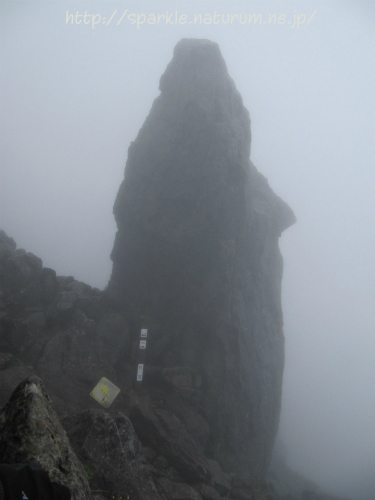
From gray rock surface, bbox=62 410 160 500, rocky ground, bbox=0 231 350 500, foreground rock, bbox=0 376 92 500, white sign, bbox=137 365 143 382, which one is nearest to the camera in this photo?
foreground rock, bbox=0 376 92 500

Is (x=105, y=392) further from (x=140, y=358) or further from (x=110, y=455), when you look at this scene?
(x=110, y=455)

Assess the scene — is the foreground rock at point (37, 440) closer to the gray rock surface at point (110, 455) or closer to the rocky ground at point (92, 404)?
the rocky ground at point (92, 404)

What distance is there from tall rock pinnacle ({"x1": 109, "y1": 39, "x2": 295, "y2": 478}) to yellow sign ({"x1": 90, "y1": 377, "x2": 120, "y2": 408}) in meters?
4.85

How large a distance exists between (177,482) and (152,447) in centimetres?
212

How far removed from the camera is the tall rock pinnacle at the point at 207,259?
2036 centimetres

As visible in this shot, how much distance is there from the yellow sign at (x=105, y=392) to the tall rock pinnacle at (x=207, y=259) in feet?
15.9

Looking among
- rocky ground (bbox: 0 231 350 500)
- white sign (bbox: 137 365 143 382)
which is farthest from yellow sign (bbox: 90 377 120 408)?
white sign (bbox: 137 365 143 382)

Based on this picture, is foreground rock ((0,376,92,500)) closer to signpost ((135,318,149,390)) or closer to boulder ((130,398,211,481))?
boulder ((130,398,211,481))

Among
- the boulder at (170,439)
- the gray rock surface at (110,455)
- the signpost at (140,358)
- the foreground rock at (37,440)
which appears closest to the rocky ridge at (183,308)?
the boulder at (170,439)

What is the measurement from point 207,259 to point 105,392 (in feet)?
36.1

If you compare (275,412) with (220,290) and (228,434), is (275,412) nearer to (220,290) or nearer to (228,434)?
(228,434)

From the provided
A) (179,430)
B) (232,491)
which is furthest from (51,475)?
(232,491)

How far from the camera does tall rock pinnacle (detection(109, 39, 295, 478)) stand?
66.8 ft

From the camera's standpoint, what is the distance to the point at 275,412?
81.0 ft
